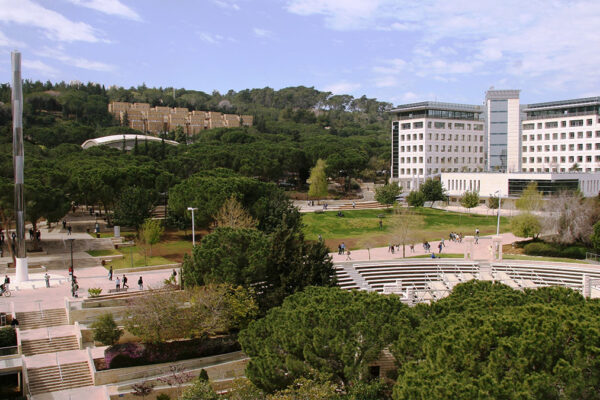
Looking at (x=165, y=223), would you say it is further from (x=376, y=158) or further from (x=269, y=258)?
(x=376, y=158)

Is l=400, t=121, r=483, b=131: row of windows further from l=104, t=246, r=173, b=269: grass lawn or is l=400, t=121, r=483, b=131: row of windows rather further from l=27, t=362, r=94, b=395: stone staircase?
l=27, t=362, r=94, b=395: stone staircase

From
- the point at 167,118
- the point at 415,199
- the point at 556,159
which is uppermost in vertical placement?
the point at 167,118

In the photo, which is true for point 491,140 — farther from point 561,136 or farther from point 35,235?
point 35,235

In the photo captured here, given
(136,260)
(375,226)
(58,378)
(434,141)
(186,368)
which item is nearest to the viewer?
(58,378)

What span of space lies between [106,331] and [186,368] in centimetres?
420

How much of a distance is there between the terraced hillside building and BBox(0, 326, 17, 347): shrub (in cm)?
12210

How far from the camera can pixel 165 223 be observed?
5084cm

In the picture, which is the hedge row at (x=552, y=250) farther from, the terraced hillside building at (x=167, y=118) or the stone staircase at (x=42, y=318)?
the terraced hillside building at (x=167, y=118)

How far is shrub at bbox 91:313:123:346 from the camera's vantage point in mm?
24969

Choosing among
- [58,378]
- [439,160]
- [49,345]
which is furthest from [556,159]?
[58,378]

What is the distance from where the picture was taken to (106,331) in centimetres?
2505

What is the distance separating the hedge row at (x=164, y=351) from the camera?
23.9 meters

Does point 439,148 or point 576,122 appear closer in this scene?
point 576,122

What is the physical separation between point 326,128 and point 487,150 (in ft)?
228
